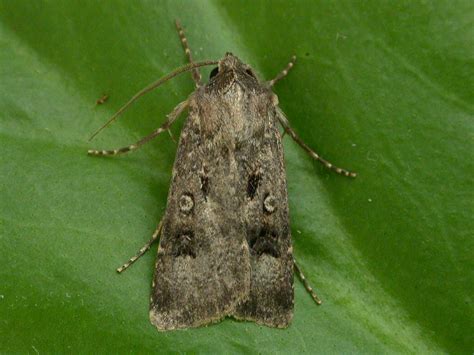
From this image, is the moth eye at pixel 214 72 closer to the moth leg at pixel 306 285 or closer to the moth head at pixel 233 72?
the moth head at pixel 233 72

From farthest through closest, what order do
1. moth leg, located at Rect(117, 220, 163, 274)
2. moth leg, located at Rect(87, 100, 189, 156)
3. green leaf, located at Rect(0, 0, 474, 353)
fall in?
moth leg, located at Rect(87, 100, 189, 156) < moth leg, located at Rect(117, 220, 163, 274) < green leaf, located at Rect(0, 0, 474, 353)

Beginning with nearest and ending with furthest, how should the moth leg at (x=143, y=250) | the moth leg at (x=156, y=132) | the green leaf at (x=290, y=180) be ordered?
the green leaf at (x=290, y=180) < the moth leg at (x=143, y=250) < the moth leg at (x=156, y=132)

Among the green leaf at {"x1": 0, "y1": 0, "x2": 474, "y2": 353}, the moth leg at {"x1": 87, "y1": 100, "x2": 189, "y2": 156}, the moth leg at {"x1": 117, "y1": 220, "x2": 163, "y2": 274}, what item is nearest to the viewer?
the green leaf at {"x1": 0, "y1": 0, "x2": 474, "y2": 353}

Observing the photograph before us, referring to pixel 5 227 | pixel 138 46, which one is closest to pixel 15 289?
pixel 5 227

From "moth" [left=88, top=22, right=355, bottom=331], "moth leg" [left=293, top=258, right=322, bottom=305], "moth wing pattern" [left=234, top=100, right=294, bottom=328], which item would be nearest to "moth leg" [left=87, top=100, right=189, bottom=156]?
"moth" [left=88, top=22, right=355, bottom=331]

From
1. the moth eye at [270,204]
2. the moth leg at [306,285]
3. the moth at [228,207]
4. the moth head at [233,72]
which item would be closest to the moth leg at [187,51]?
the moth at [228,207]

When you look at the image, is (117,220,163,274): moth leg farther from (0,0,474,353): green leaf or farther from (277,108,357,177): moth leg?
(277,108,357,177): moth leg

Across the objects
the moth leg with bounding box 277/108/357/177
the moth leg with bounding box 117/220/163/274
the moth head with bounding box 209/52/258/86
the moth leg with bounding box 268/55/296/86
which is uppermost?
the moth leg with bounding box 268/55/296/86

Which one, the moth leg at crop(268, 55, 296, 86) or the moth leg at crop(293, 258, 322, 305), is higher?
the moth leg at crop(268, 55, 296, 86)

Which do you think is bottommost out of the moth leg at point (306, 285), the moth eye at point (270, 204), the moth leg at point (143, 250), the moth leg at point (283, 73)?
A: the moth leg at point (143, 250)
